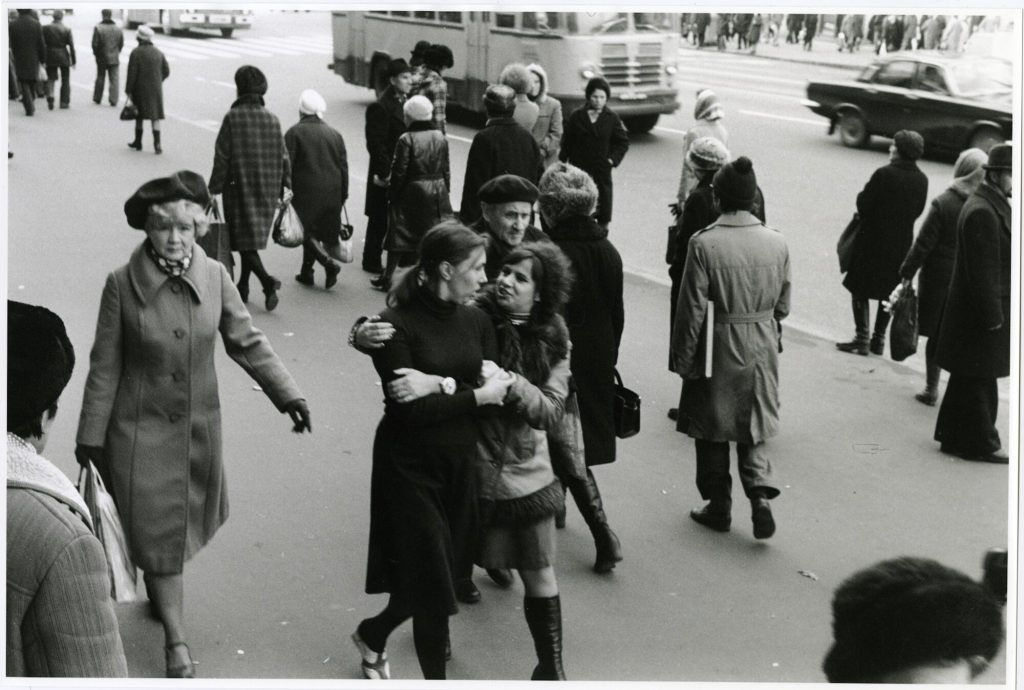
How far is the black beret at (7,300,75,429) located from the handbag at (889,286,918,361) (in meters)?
6.27

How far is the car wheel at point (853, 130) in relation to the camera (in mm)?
19344

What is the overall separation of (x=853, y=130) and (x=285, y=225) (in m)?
11.7

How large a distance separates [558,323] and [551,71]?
14142mm

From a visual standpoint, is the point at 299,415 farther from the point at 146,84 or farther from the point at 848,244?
the point at 146,84

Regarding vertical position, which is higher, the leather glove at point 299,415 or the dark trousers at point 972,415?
the leather glove at point 299,415

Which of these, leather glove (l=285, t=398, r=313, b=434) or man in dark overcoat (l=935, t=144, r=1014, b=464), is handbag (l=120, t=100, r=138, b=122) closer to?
man in dark overcoat (l=935, t=144, r=1014, b=464)

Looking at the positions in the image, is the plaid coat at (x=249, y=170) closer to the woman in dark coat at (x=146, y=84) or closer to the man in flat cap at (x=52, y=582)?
the man in flat cap at (x=52, y=582)

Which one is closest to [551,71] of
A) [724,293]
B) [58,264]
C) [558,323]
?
[58,264]

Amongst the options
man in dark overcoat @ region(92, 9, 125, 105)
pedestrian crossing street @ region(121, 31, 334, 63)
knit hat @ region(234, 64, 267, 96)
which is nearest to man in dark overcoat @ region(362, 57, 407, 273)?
knit hat @ region(234, 64, 267, 96)

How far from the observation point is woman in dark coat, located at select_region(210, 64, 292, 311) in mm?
9625

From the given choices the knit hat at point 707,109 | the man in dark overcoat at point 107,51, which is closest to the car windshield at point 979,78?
the knit hat at point 707,109

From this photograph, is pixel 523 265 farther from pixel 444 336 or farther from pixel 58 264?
pixel 58 264

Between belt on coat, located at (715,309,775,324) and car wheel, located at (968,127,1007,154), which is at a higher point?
belt on coat, located at (715,309,775,324)

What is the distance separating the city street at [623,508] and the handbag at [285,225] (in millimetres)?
564
